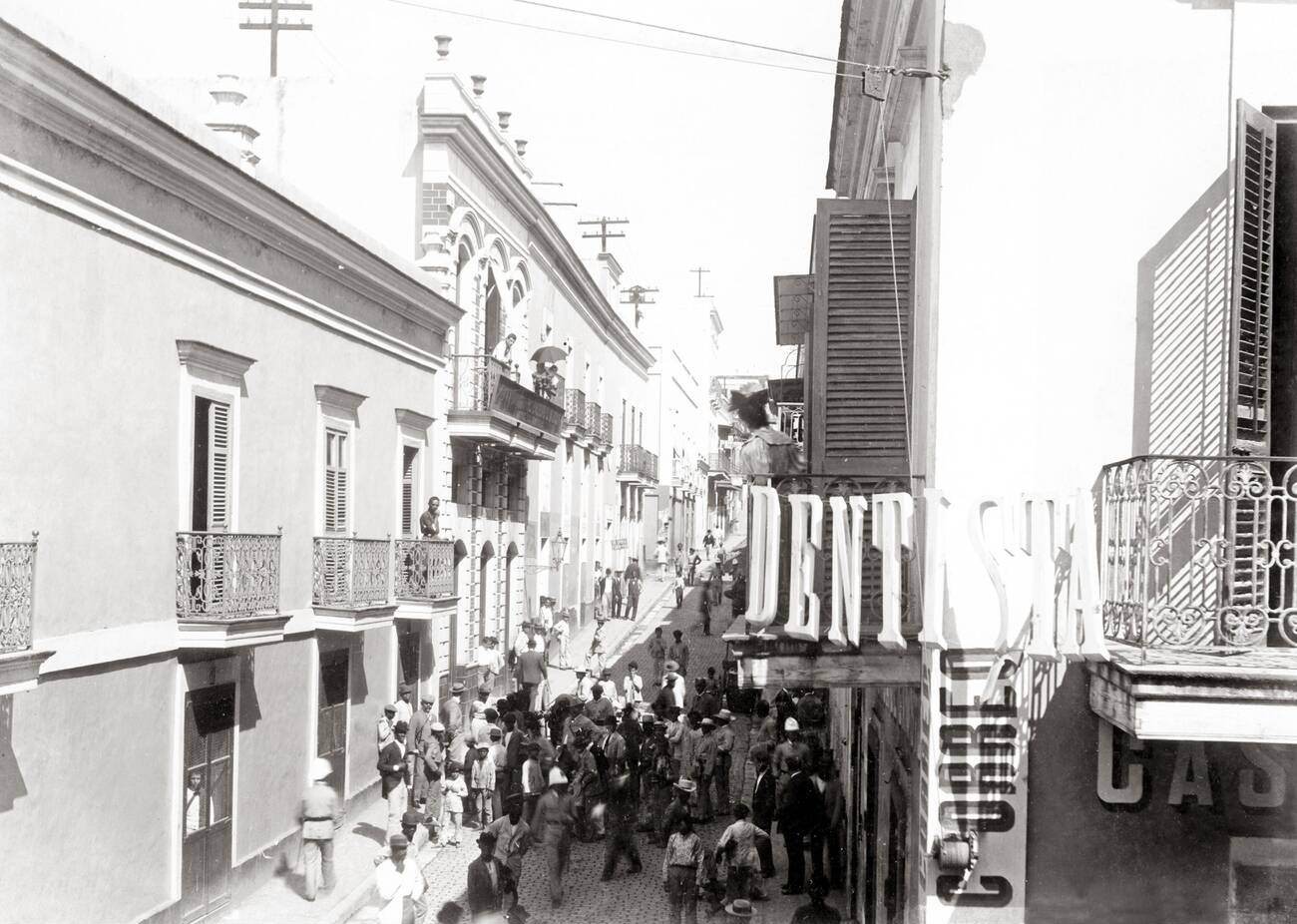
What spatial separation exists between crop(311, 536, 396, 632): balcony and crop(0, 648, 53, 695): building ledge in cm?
484

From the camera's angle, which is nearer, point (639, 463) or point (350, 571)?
point (350, 571)

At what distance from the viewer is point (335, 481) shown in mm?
14125

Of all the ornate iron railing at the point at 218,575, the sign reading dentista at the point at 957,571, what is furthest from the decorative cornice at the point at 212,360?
the sign reading dentista at the point at 957,571

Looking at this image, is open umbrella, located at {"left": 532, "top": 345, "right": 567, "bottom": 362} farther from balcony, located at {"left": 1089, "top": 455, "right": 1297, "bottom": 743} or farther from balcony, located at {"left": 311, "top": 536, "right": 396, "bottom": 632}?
balcony, located at {"left": 1089, "top": 455, "right": 1297, "bottom": 743}

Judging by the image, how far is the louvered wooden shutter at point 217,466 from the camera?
11.8 meters

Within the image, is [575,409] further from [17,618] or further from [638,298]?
[17,618]

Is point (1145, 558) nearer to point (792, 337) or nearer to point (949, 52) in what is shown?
point (949, 52)

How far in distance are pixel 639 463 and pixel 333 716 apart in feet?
55.1

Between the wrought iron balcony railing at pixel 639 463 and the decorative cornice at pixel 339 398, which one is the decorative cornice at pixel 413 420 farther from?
the wrought iron balcony railing at pixel 639 463

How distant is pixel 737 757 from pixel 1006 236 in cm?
1376

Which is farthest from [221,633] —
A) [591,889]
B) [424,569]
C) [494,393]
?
[494,393]

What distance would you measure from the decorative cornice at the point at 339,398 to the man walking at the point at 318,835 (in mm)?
3908

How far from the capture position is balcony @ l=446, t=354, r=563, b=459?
1731 centimetres

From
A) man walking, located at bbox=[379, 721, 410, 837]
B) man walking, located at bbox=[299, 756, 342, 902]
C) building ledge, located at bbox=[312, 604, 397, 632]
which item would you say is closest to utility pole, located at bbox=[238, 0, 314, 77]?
building ledge, located at bbox=[312, 604, 397, 632]
